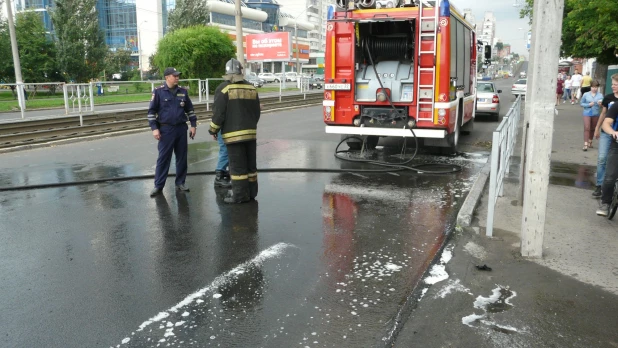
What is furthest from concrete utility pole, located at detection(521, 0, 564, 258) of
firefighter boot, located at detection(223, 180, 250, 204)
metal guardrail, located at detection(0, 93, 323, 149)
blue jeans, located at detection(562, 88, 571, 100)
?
blue jeans, located at detection(562, 88, 571, 100)

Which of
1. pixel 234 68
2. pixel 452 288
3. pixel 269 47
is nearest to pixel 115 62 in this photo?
pixel 269 47

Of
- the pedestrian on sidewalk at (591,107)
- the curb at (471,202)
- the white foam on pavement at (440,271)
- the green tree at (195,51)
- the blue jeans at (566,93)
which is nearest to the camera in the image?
the white foam on pavement at (440,271)

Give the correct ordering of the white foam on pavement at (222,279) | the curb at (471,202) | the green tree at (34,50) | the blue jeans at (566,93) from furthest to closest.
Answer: the green tree at (34,50) < the blue jeans at (566,93) < the curb at (471,202) < the white foam on pavement at (222,279)

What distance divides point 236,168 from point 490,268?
3519mm

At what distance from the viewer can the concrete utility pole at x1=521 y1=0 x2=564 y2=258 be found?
16.0 ft

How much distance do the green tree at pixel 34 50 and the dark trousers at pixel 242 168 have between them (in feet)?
136

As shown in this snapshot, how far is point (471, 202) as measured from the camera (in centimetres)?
676

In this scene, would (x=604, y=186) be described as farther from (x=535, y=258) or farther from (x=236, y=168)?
(x=236, y=168)

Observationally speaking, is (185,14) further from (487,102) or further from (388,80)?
(388,80)

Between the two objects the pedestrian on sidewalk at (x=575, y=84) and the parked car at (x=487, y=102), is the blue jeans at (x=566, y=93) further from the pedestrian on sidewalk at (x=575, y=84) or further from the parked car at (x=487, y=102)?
the parked car at (x=487, y=102)

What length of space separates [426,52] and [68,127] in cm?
1139

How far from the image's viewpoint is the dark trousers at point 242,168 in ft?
22.6

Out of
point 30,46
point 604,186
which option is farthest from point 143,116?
point 30,46

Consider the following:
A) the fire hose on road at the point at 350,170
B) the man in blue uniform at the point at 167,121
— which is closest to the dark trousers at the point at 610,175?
the fire hose on road at the point at 350,170
